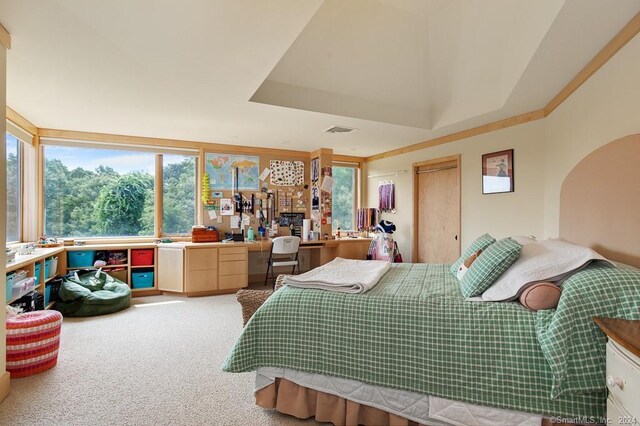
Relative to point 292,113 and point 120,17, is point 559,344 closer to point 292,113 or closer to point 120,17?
point 120,17

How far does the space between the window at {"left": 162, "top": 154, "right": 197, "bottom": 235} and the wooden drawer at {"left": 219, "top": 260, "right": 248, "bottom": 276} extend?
983 millimetres

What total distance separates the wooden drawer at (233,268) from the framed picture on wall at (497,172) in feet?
10.8

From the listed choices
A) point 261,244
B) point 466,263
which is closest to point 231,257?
point 261,244

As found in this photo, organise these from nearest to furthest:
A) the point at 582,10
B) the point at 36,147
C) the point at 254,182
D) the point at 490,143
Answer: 1. the point at 582,10
2. the point at 490,143
3. the point at 36,147
4. the point at 254,182

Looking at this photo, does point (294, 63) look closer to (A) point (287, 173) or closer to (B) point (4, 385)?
(A) point (287, 173)

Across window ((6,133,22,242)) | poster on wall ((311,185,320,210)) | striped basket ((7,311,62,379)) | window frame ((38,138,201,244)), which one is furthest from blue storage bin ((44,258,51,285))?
poster on wall ((311,185,320,210))

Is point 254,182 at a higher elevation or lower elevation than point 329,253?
higher

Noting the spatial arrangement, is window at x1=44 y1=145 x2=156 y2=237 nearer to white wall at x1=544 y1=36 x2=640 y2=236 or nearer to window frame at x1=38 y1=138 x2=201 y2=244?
window frame at x1=38 y1=138 x2=201 y2=244

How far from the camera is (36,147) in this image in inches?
166

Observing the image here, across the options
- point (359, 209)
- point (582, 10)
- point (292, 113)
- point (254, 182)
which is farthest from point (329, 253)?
point (582, 10)

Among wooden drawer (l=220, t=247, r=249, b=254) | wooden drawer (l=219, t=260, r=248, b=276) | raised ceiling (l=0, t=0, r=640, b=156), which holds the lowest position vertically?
wooden drawer (l=219, t=260, r=248, b=276)

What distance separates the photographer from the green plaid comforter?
A: 1.37 metres

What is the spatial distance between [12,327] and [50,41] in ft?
6.36

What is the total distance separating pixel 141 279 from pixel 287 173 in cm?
271
